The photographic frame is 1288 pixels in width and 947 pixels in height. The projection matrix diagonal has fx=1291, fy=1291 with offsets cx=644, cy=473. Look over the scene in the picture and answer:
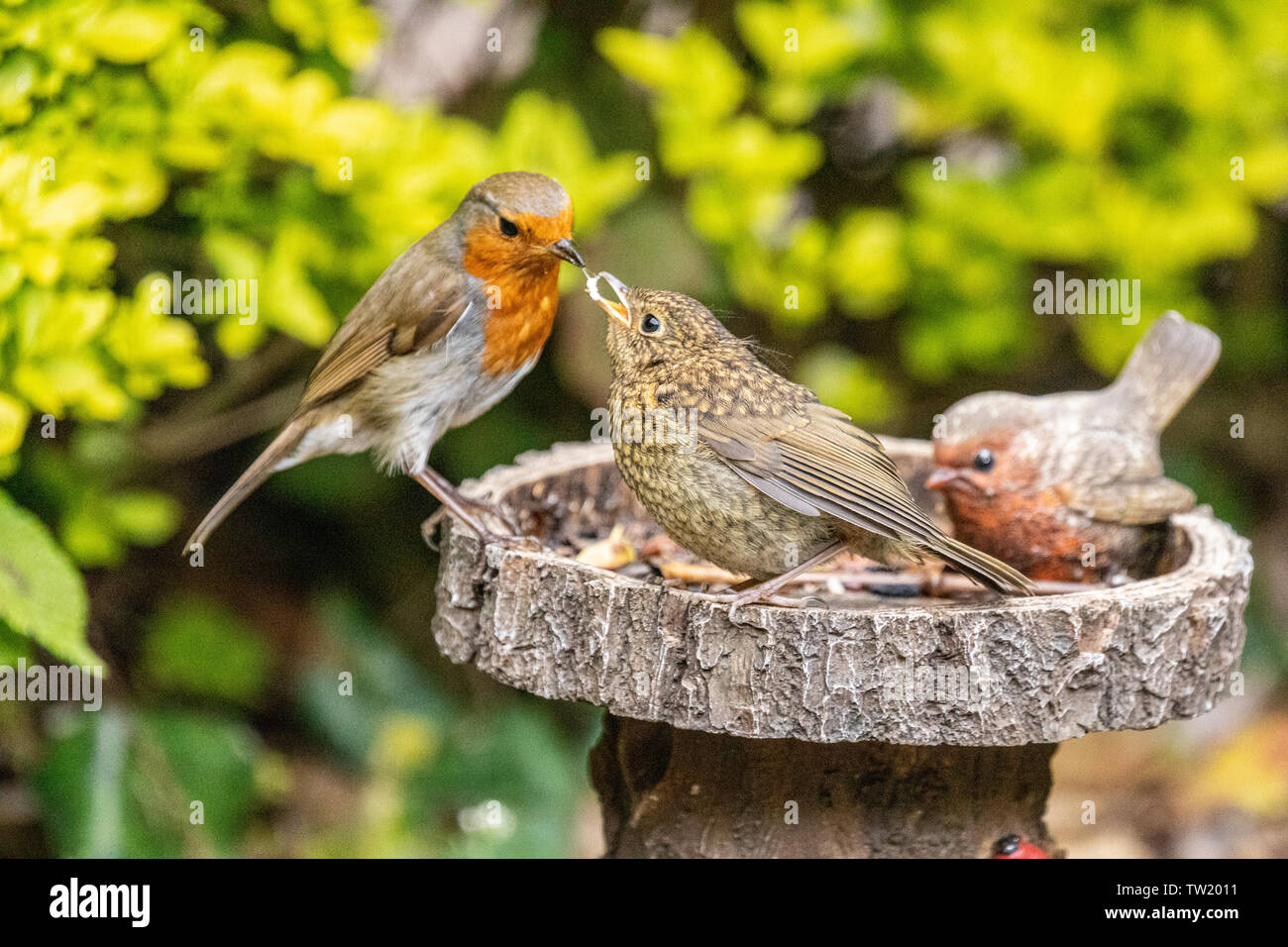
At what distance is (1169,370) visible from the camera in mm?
3227

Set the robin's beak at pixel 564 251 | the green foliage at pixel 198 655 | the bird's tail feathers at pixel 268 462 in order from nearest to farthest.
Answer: the robin's beak at pixel 564 251 < the bird's tail feathers at pixel 268 462 < the green foliage at pixel 198 655

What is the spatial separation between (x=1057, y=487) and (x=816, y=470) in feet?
2.61

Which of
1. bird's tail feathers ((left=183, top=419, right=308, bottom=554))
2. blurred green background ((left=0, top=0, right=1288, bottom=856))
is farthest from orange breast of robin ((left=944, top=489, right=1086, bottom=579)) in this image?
bird's tail feathers ((left=183, top=419, right=308, bottom=554))

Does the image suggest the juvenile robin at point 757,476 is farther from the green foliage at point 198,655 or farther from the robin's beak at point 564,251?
the green foliage at point 198,655

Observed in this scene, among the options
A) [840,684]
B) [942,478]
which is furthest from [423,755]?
[840,684]

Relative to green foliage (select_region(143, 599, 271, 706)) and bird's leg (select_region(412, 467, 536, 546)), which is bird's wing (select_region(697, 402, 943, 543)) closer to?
bird's leg (select_region(412, 467, 536, 546))

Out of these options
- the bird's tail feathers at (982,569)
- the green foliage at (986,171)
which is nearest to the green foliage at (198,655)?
the green foliage at (986,171)

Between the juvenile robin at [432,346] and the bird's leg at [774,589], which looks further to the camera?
the juvenile robin at [432,346]

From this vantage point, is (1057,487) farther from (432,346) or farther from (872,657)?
(432,346)

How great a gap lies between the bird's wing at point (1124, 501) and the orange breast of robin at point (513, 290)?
131 cm

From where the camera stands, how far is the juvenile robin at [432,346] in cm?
303
